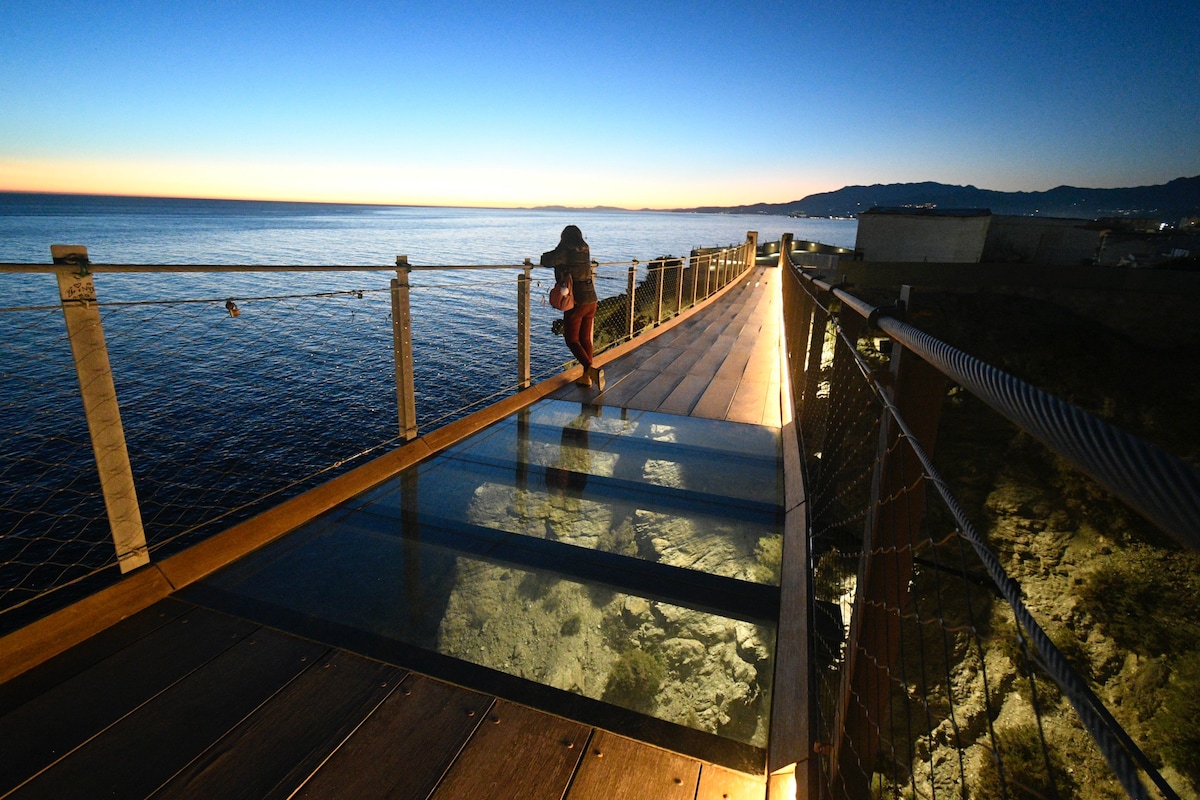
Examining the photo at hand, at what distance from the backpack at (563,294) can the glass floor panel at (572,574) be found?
165 cm

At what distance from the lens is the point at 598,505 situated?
10.8 feet

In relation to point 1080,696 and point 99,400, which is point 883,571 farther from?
point 99,400

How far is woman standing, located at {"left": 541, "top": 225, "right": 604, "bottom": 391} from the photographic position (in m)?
5.09

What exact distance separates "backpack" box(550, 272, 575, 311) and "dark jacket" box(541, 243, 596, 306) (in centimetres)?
4

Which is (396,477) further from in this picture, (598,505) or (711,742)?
(711,742)

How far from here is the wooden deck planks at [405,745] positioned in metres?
1.62

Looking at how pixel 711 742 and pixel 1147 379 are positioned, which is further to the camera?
pixel 1147 379

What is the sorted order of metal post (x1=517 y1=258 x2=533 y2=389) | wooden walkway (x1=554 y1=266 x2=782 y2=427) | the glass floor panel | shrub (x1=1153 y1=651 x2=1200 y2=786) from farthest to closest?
shrub (x1=1153 y1=651 x2=1200 y2=786)
wooden walkway (x1=554 y1=266 x2=782 y2=427)
metal post (x1=517 y1=258 x2=533 y2=389)
the glass floor panel

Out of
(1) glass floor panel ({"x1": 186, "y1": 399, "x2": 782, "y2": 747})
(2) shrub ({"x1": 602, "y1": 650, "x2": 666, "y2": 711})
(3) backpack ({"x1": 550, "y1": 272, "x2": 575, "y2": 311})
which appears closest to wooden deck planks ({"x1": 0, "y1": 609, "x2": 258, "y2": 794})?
(1) glass floor panel ({"x1": 186, "y1": 399, "x2": 782, "y2": 747})

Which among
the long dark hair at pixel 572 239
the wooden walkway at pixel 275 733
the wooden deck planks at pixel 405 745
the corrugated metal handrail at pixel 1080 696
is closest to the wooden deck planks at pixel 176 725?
the wooden walkway at pixel 275 733

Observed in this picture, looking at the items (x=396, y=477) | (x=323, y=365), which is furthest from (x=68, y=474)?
(x=396, y=477)

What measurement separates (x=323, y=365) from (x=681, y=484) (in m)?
16.1

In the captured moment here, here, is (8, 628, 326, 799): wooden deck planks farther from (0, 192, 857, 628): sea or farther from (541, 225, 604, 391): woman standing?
(541, 225, 604, 391): woman standing

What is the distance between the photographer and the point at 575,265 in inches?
201
